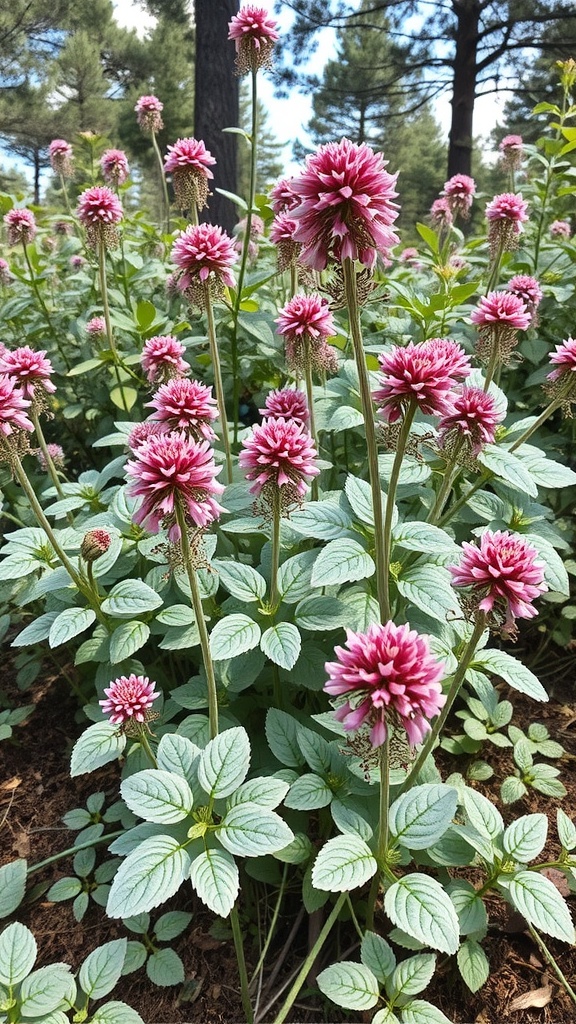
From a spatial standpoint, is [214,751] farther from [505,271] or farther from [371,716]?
[505,271]

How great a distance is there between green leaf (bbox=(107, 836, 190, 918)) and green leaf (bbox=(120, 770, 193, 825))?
0.20ft

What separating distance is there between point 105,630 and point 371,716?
143 cm

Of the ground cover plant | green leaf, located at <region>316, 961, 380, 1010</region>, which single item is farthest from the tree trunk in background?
green leaf, located at <region>316, 961, 380, 1010</region>

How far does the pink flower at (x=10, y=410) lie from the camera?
1958 millimetres

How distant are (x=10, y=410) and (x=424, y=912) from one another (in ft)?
5.81

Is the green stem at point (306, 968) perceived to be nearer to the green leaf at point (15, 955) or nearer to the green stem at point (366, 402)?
the green leaf at point (15, 955)

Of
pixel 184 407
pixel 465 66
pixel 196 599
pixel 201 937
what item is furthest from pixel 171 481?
pixel 465 66

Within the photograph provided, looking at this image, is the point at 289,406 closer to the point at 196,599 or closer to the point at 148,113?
the point at 196,599

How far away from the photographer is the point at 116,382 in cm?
365

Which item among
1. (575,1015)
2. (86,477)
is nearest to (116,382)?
(86,477)

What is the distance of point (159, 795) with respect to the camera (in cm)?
162

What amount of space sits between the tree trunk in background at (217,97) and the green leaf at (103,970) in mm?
5796

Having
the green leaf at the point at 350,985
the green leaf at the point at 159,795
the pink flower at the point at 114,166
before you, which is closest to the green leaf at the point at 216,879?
the green leaf at the point at 159,795

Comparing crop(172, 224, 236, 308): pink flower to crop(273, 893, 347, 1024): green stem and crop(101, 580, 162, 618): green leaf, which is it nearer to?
crop(101, 580, 162, 618): green leaf
